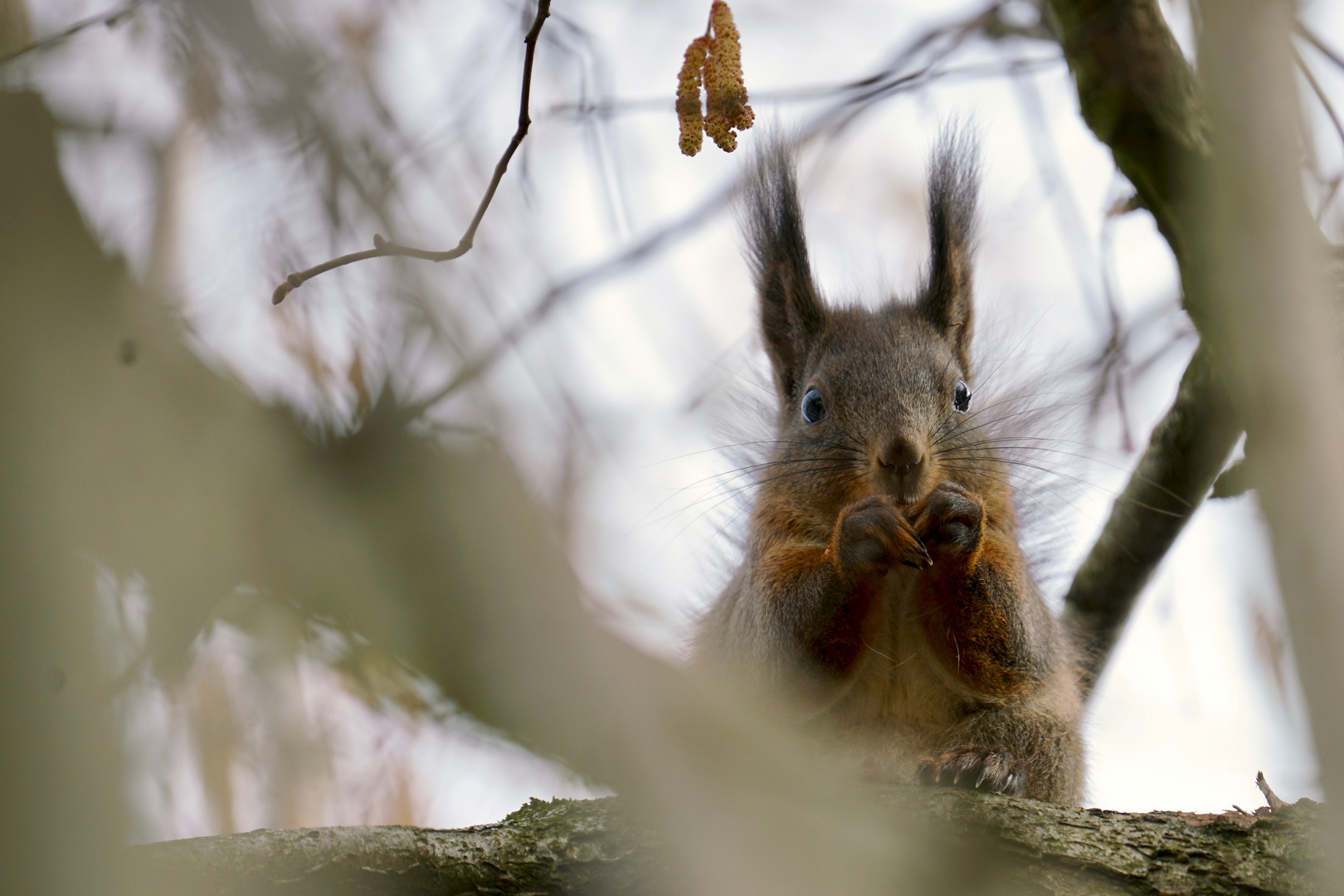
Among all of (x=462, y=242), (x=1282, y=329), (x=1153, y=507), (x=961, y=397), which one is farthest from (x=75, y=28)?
(x=1153, y=507)

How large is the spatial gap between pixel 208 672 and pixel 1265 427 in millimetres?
1772

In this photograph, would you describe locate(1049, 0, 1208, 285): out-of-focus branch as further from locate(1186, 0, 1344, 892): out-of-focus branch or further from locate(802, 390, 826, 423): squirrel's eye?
locate(802, 390, 826, 423): squirrel's eye

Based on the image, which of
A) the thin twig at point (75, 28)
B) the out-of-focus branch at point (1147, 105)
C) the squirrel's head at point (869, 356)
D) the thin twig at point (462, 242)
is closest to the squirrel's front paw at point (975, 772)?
the squirrel's head at point (869, 356)

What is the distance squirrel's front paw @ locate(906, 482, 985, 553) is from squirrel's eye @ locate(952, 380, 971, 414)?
0.54 m

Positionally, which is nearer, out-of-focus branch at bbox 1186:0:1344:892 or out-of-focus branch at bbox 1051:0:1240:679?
out-of-focus branch at bbox 1186:0:1344:892

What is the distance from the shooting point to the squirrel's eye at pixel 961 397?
319 centimetres

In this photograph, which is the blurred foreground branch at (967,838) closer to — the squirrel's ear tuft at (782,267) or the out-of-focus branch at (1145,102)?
the out-of-focus branch at (1145,102)

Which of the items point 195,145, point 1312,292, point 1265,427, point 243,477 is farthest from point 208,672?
point 1312,292

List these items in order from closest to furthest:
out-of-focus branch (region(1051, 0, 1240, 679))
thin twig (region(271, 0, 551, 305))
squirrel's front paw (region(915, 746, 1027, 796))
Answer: thin twig (region(271, 0, 551, 305)) → out-of-focus branch (region(1051, 0, 1240, 679)) → squirrel's front paw (region(915, 746, 1027, 796))

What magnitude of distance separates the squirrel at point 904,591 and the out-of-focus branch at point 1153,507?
1.59 feet

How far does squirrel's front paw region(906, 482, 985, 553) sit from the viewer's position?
2.67 metres

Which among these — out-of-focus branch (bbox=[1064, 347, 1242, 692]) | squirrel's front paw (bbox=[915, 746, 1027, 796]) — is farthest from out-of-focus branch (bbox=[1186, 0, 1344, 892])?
out-of-focus branch (bbox=[1064, 347, 1242, 692])

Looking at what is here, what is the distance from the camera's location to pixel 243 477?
1.39m

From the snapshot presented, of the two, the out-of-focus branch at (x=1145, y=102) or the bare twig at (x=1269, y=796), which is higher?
the out-of-focus branch at (x=1145, y=102)
